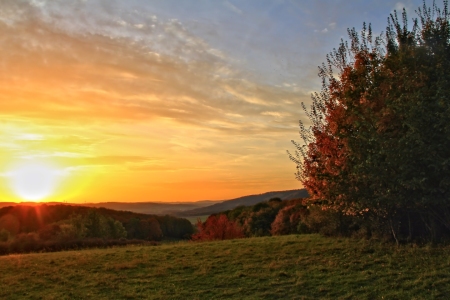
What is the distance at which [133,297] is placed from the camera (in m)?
13.4

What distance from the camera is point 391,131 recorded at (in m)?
17.4

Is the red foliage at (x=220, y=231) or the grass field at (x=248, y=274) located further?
the red foliage at (x=220, y=231)

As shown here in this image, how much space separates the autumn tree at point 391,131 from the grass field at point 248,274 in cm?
280

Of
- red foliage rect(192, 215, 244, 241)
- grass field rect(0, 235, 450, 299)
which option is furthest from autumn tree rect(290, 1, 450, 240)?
red foliage rect(192, 215, 244, 241)

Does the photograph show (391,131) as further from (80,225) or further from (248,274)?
(80,225)

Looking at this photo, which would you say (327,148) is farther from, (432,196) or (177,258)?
(177,258)

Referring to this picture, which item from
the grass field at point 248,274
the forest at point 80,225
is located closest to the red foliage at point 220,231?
the forest at point 80,225

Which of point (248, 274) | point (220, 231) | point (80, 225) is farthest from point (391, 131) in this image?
point (80, 225)

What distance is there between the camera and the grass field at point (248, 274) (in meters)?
13.1

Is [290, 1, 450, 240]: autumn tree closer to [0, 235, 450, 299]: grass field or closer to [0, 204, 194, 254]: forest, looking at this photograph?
[0, 235, 450, 299]: grass field

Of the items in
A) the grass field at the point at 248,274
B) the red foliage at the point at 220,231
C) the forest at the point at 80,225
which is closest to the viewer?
the grass field at the point at 248,274

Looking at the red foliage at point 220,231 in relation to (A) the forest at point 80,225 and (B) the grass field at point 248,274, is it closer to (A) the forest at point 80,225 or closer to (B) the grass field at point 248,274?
(A) the forest at point 80,225

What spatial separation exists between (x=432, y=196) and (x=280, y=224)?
1490 inches

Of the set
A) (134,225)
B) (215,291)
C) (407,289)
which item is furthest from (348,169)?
(134,225)
